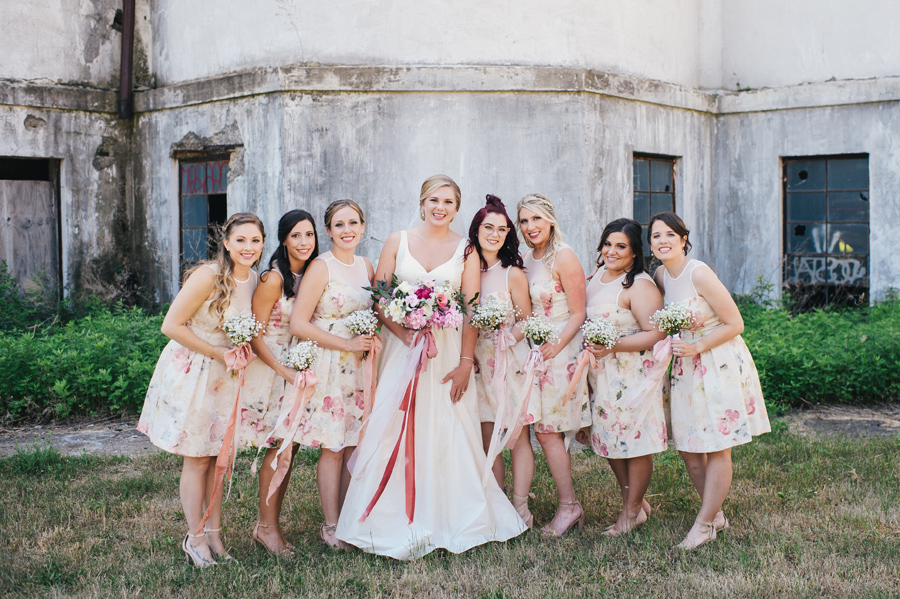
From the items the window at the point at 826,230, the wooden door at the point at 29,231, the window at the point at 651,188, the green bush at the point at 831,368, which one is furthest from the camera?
the window at the point at 826,230

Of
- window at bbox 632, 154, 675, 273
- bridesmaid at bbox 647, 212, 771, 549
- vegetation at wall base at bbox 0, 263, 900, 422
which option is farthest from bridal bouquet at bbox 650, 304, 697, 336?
window at bbox 632, 154, 675, 273

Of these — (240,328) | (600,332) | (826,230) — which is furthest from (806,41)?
(240,328)

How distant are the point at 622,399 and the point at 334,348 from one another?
1.56 metres

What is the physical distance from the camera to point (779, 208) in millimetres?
9961

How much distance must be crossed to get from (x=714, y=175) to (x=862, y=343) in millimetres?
3502

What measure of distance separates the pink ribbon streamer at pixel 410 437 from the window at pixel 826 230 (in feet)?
23.2

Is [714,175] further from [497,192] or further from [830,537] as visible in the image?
[830,537]

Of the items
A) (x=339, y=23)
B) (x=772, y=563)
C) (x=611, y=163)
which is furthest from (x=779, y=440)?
(x=339, y=23)

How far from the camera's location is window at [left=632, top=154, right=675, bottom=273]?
9344mm

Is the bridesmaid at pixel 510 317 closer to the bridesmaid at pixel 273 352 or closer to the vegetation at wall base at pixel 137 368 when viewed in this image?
Result: the bridesmaid at pixel 273 352

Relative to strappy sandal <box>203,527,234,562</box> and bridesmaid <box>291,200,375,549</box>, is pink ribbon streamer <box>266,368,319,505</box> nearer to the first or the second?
bridesmaid <box>291,200,375,549</box>

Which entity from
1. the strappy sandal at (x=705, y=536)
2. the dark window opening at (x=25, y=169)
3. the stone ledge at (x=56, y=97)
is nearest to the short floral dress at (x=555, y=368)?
the strappy sandal at (x=705, y=536)

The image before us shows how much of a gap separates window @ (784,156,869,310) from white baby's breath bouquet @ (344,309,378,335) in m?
7.30

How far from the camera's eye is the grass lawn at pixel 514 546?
3748 millimetres
